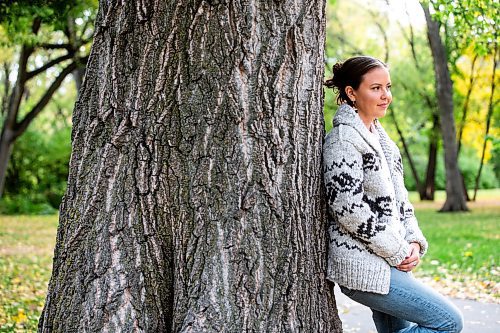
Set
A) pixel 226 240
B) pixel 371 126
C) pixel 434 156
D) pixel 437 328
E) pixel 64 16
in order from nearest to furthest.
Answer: pixel 226 240 < pixel 437 328 < pixel 371 126 < pixel 64 16 < pixel 434 156

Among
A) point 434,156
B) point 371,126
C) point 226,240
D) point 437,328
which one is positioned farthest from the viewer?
point 434,156

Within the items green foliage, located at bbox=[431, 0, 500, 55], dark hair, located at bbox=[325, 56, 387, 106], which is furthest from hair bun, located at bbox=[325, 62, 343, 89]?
green foliage, located at bbox=[431, 0, 500, 55]

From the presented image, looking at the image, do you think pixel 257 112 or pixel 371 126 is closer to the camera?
pixel 257 112

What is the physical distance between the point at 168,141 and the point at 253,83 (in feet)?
1.73

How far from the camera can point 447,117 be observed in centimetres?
2116

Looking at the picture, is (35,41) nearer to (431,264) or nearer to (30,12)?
(30,12)

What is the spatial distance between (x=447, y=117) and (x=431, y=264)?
1205cm

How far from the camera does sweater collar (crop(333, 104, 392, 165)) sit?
354cm

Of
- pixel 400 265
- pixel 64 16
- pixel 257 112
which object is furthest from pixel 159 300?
pixel 64 16

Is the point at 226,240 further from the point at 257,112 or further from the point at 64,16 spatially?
the point at 64,16

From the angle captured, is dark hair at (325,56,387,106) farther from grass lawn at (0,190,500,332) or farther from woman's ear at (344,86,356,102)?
grass lawn at (0,190,500,332)

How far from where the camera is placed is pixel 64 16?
11523 millimetres

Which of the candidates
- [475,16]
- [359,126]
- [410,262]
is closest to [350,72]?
[359,126]

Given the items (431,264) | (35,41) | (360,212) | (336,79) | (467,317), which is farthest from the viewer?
(35,41)
